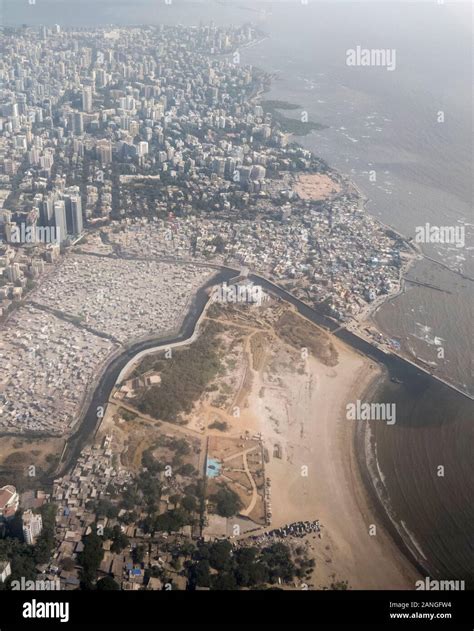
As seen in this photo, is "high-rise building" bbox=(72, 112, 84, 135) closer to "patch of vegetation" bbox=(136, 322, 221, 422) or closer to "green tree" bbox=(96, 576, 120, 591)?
"patch of vegetation" bbox=(136, 322, 221, 422)

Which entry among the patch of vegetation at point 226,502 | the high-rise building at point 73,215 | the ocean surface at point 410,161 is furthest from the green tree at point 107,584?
the high-rise building at point 73,215

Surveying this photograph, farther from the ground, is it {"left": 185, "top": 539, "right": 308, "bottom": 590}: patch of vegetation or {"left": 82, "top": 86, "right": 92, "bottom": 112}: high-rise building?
{"left": 82, "top": 86, "right": 92, "bottom": 112}: high-rise building

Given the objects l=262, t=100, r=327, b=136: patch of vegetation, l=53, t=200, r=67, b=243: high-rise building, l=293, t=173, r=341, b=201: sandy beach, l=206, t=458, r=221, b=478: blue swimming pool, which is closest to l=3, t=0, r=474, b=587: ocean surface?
l=262, t=100, r=327, b=136: patch of vegetation

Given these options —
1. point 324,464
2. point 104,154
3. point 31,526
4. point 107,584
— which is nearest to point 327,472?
point 324,464

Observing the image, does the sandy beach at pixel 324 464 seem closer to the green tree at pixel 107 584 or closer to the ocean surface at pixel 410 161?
the ocean surface at pixel 410 161

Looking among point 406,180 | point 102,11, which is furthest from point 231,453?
point 102,11

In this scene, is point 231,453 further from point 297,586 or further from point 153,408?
point 297,586
